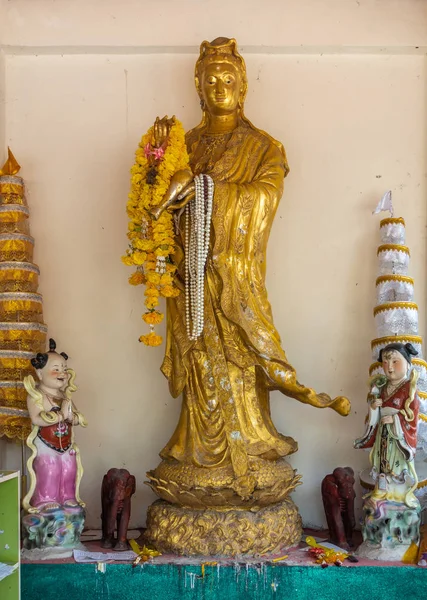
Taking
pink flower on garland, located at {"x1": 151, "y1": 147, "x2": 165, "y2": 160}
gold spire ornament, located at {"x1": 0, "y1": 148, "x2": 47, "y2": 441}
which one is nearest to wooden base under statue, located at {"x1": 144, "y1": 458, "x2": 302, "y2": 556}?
gold spire ornament, located at {"x1": 0, "y1": 148, "x2": 47, "y2": 441}

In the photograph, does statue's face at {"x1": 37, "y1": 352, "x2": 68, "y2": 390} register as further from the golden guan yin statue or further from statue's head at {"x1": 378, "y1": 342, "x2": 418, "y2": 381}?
statue's head at {"x1": 378, "y1": 342, "x2": 418, "y2": 381}

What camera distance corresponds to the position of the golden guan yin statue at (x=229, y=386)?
3299mm

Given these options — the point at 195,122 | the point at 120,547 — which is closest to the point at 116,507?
the point at 120,547

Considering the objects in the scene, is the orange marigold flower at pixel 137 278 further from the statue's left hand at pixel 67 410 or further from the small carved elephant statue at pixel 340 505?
the small carved elephant statue at pixel 340 505

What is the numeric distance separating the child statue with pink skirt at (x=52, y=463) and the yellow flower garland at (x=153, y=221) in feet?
1.38

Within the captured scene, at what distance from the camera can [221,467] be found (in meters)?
3.36

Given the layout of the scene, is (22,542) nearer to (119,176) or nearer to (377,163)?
(119,176)

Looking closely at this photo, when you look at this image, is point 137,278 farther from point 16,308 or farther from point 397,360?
point 397,360

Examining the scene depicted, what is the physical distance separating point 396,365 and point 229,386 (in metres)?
0.70

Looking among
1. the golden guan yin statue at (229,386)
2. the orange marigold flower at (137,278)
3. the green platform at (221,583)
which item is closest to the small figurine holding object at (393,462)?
the green platform at (221,583)

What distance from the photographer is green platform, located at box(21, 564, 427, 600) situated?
124 inches

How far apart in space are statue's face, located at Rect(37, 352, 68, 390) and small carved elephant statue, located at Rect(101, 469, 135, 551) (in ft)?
1.53

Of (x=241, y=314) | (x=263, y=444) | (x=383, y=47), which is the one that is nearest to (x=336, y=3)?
(x=383, y=47)

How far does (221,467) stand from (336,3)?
92.4 inches
